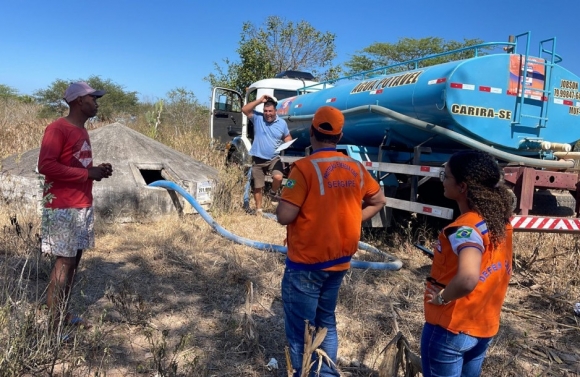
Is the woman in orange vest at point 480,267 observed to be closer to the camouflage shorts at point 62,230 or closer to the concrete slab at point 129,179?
the camouflage shorts at point 62,230

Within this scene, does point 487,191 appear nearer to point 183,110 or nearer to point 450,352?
point 450,352

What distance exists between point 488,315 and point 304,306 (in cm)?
90

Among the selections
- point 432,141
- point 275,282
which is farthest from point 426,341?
point 432,141

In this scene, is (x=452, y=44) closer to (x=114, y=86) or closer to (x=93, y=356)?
(x=114, y=86)

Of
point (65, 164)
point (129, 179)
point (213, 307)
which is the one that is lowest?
point (213, 307)

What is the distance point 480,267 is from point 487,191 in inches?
12.6

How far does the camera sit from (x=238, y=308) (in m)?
3.90

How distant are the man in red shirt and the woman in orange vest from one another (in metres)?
2.29

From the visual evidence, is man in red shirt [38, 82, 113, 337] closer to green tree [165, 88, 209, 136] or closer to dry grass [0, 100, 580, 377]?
dry grass [0, 100, 580, 377]

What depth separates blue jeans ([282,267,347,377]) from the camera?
8.04 feet

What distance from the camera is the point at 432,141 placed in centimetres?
594

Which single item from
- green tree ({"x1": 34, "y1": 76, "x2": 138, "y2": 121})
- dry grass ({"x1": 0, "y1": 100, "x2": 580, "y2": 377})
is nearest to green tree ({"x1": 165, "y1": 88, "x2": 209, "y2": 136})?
green tree ({"x1": 34, "y1": 76, "x2": 138, "y2": 121})

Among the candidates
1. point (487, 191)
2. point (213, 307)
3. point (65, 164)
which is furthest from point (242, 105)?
point (487, 191)

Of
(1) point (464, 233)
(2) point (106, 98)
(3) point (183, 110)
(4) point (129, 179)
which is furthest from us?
(2) point (106, 98)
